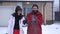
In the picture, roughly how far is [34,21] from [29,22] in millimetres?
139

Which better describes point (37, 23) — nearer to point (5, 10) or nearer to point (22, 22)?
point (22, 22)

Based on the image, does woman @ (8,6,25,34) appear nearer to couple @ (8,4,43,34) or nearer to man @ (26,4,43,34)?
couple @ (8,4,43,34)

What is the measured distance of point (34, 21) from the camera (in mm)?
5383

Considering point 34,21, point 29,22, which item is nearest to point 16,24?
point 29,22

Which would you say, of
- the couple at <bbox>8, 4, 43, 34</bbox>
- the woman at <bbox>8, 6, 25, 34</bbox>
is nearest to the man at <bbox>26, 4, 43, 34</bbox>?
the couple at <bbox>8, 4, 43, 34</bbox>

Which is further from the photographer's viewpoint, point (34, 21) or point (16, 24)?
point (16, 24)

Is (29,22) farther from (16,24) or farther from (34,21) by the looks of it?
(16,24)

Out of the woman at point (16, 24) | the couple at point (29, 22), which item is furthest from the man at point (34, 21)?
the woman at point (16, 24)

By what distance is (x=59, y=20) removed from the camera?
2792 centimetres

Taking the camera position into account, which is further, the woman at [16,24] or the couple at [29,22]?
the woman at [16,24]

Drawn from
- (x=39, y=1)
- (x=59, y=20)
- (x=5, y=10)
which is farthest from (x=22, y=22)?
(x=59, y=20)

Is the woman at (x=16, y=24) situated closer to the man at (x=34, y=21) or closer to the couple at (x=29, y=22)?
the couple at (x=29, y=22)

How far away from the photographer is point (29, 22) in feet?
17.7

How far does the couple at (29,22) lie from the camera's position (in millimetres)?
5398
